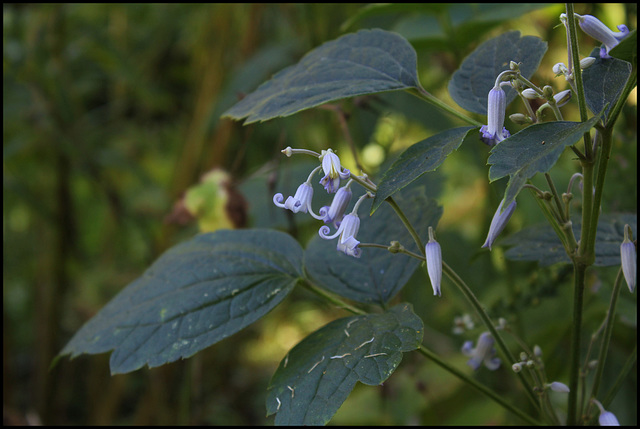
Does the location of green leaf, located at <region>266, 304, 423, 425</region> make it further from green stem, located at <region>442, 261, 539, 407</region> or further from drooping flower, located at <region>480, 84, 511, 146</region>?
drooping flower, located at <region>480, 84, 511, 146</region>

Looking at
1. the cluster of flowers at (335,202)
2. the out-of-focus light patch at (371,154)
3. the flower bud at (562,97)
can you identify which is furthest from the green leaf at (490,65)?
the out-of-focus light patch at (371,154)

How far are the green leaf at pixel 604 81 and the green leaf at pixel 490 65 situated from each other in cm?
6

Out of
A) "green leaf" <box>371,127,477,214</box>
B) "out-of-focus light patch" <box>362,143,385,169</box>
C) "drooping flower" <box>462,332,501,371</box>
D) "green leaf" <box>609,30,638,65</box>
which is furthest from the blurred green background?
"green leaf" <box>609,30,638,65</box>

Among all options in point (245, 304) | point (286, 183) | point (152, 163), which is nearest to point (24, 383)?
point (152, 163)

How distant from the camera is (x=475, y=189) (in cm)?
224

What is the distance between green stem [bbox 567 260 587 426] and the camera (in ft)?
1.57

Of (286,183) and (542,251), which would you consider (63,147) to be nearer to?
(286,183)

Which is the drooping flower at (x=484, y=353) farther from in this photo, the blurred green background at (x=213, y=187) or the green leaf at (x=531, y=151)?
the green leaf at (x=531, y=151)

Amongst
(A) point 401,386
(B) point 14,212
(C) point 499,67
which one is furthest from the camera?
(B) point 14,212

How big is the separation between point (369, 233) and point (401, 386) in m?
0.72

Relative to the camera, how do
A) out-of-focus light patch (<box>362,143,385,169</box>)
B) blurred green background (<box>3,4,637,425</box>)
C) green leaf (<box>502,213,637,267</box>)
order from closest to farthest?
1. green leaf (<box>502,213,637,267</box>)
2. blurred green background (<box>3,4,637,425</box>)
3. out-of-focus light patch (<box>362,143,385,169</box>)

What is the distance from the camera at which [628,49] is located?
0.38 meters

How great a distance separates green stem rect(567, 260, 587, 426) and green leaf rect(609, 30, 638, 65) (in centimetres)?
17

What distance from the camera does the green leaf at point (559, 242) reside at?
1.86 ft
